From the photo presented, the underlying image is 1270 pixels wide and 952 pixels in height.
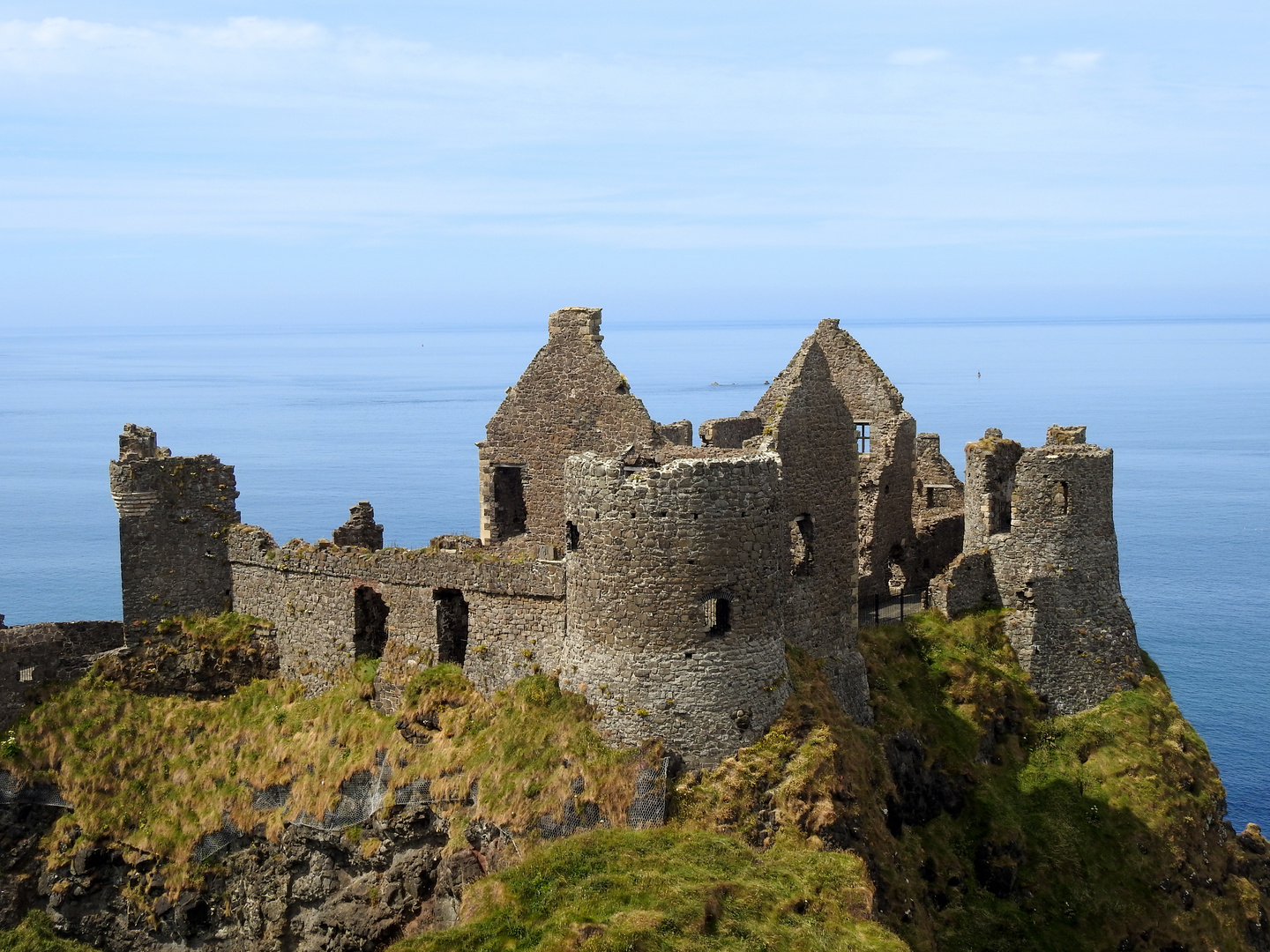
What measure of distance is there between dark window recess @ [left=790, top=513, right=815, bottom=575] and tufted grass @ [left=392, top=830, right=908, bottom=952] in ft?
26.5

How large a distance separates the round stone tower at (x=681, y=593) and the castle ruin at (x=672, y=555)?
41 mm

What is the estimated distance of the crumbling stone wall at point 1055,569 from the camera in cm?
3856

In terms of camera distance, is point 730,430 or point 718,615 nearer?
point 718,615

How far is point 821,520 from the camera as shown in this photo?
34.2 m

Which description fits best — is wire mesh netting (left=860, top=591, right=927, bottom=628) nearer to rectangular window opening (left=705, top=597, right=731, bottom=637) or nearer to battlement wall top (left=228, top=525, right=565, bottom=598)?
battlement wall top (left=228, top=525, right=565, bottom=598)

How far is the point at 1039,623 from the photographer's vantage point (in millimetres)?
39188

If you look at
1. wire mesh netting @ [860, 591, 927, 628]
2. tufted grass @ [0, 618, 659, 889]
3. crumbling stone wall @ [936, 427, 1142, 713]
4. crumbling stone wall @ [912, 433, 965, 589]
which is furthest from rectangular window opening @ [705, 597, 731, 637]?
crumbling stone wall @ [912, 433, 965, 589]

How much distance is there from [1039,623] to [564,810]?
17.0m

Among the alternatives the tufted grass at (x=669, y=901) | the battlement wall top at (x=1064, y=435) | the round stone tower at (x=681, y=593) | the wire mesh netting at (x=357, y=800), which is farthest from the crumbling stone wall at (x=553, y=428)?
the battlement wall top at (x=1064, y=435)

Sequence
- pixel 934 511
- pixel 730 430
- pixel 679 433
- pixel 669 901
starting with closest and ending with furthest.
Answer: pixel 669 901, pixel 730 430, pixel 679 433, pixel 934 511

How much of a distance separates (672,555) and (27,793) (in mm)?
16681

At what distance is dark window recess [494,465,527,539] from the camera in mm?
36219

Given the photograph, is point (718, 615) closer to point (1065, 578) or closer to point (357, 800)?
point (357, 800)

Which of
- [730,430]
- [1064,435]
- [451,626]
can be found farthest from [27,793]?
[1064,435]
